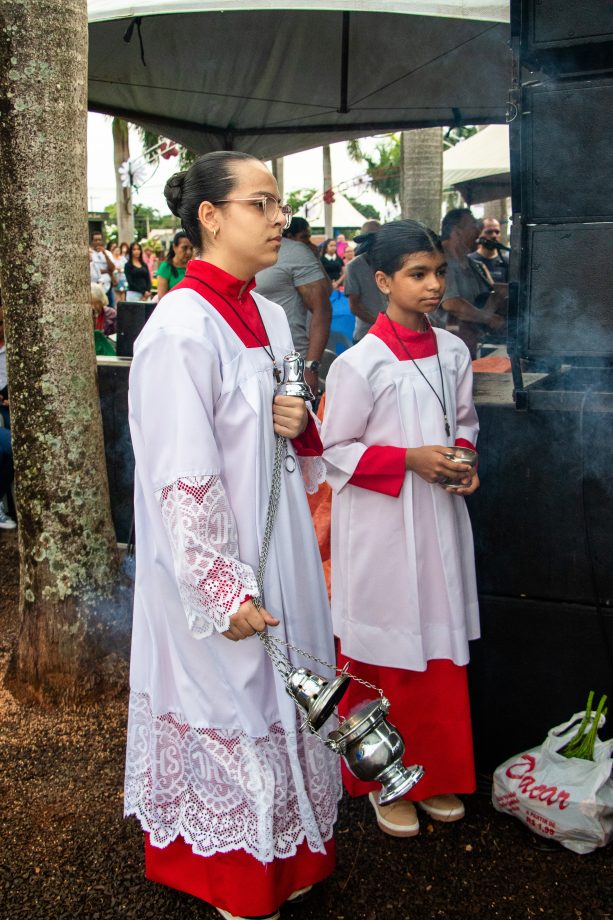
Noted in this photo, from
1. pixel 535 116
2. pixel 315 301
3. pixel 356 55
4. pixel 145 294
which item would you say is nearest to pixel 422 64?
pixel 356 55

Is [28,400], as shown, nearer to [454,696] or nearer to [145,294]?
[454,696]

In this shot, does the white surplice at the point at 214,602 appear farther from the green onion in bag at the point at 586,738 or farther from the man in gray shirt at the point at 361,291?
the man in gray shirt at the point at 361,291

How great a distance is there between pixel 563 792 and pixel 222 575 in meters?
1.43

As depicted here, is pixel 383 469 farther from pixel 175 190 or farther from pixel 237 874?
pixel 237 874

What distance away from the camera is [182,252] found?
7328 millimetres

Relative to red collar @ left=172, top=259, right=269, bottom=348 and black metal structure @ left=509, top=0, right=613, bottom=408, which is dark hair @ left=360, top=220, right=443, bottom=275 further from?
red collar @ left=172, top=259, right=269, bottom=348

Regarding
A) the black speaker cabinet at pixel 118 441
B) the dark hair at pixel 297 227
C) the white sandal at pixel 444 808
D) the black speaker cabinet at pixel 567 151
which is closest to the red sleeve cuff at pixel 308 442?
the black speaker cabinet at pixel 567 151

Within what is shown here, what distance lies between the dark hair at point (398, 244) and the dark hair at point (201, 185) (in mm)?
704

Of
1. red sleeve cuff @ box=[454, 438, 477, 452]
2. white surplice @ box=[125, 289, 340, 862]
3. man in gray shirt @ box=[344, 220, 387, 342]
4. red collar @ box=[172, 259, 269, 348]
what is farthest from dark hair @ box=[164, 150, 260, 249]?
man in gray shirt @ box=[344, 220, 387, 342]

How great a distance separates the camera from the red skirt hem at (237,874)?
2.27 meters

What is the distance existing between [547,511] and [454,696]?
0.69m

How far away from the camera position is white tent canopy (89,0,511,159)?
223 inches

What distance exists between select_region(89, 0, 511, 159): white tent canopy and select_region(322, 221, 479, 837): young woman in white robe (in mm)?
3074

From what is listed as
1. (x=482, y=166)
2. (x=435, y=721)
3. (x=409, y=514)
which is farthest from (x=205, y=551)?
(x=482, y=166)
